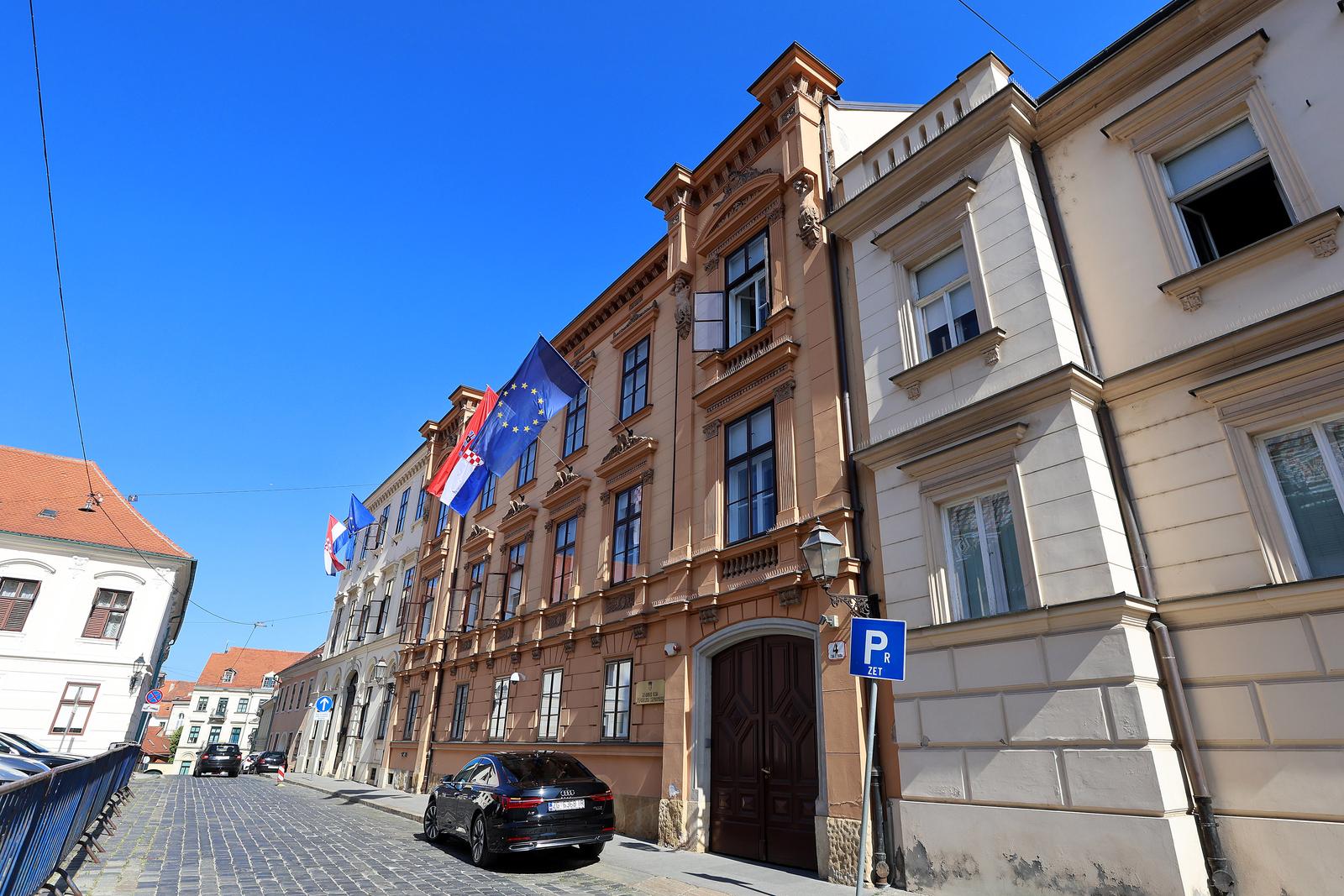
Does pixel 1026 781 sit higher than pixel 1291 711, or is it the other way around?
pixel 1291 711

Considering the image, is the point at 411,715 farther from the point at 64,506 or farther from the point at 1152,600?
the point at 1152,600

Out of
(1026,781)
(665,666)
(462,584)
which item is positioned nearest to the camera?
(1026,781)

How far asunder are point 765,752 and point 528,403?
29.3 feet

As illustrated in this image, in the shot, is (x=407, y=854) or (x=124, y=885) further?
(x=407, y=854)

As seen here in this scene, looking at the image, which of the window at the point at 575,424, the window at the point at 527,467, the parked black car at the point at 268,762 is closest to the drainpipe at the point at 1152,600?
the window at the point at 575,424

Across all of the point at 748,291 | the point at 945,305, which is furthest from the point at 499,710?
the point at 945,305

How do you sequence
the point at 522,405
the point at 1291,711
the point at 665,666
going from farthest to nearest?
the point at 522,405
the point at 665,666
the point at 1291,711

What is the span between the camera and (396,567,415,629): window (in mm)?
27438

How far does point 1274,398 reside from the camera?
22.4 feet

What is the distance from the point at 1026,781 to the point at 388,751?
23509 millimetres

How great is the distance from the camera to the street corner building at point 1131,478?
6398 millimetres

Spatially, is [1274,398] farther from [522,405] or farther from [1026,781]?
[522,405]

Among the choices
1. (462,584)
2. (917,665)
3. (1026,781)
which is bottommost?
(1026,781)

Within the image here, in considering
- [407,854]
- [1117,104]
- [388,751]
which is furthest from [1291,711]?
[388,751]
